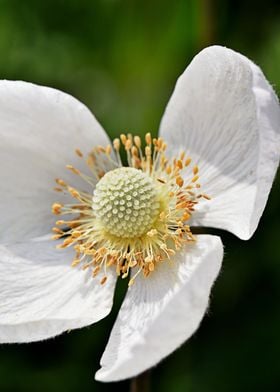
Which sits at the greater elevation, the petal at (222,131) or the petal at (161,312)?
the petal at (222,131)

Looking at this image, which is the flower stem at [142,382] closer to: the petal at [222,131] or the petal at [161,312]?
the petal at [161,312]

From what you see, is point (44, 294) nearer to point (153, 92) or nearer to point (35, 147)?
point (35, 147)

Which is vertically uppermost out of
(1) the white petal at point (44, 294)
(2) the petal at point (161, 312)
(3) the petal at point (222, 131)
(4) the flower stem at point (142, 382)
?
(3) the petal at point (222, 131)

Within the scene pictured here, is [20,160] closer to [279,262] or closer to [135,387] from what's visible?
[135,387]

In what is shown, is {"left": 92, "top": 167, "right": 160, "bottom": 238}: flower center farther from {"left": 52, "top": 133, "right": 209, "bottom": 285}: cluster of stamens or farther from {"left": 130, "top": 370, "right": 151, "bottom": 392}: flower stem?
{"left": 130, "top": 370, "right": 151, "bottom": 392}: flower stem

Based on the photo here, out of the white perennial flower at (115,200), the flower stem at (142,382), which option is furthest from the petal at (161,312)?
the flower stem at (142,382)

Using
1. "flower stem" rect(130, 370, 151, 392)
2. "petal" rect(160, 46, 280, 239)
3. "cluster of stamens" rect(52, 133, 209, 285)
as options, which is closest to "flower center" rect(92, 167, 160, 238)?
"cluster of stamens" rect(52, 133, 209, 285)

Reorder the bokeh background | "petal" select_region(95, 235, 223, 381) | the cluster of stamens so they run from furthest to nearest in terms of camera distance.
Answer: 1. the bokeh background
2. the cluster of stamens
3. "petal" select_region(95, 235, 223, 381)
